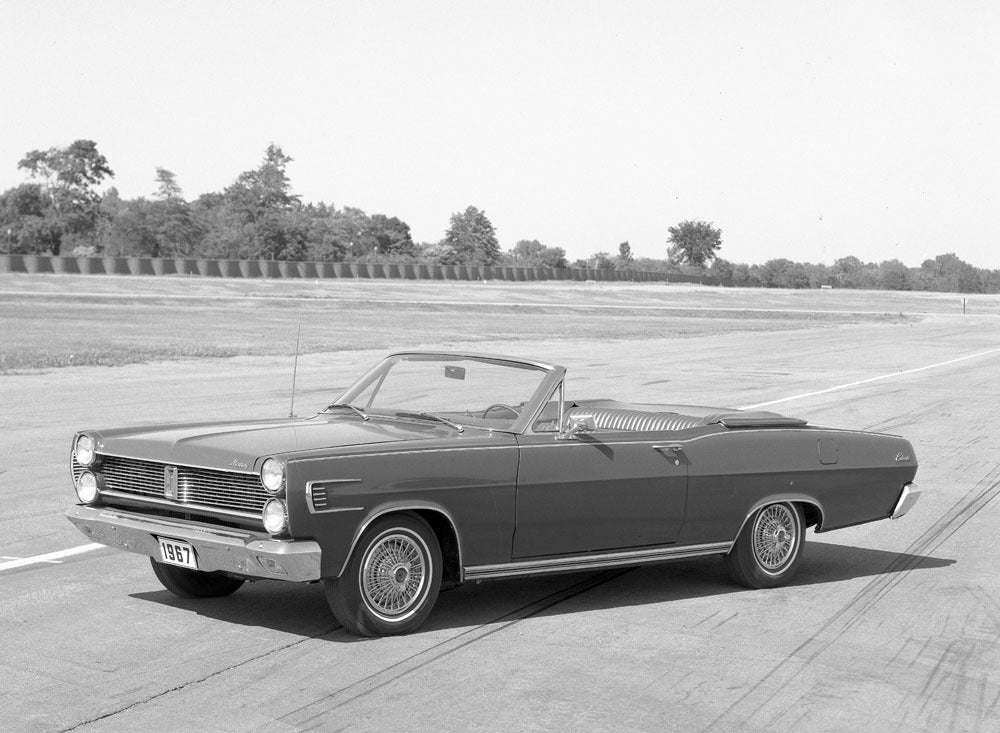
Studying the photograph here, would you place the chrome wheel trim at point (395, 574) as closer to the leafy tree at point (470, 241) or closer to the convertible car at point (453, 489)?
the convertible car at point (453, 489)

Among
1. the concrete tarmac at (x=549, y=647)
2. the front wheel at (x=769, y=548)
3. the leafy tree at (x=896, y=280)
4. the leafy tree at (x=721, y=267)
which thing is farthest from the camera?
the leafy tree at (x=721, y=267)

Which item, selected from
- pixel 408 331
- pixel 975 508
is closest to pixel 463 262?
pixel 408 331

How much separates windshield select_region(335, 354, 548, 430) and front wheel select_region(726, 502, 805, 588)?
1547 millimetres

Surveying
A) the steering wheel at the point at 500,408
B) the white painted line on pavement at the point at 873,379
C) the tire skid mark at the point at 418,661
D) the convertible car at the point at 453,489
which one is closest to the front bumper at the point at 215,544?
the convertible car at the point at 453,489

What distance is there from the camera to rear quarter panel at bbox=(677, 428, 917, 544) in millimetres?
7148

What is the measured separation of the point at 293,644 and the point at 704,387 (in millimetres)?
16874

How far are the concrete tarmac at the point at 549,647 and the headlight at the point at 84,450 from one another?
0.74 m

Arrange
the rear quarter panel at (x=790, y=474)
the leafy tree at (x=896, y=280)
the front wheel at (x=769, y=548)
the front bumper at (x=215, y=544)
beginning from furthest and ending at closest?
the leafy tree at (x=896, y=280) → the front wheel at (x=769, y=548) → the rear quarter panel at (x=790, y=474) → the front bumper at (x=215, y=544)

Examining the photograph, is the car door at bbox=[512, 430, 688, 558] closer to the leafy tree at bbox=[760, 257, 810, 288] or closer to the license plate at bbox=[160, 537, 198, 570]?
the license plate at bbox=[160, 537, 198, 570]

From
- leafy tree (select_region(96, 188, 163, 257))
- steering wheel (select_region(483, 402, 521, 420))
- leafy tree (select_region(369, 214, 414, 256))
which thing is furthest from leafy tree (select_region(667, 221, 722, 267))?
steering wheel (select_region(483, 402, 521, 420))

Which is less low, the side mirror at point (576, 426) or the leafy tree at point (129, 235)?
the leafy tree at point (129, 235)

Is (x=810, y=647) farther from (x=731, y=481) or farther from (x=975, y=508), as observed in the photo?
(x=975, y=508)

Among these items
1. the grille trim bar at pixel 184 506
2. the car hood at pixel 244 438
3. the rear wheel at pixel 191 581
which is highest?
the car hood at pixel 244 438

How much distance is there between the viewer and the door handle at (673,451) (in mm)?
7004
